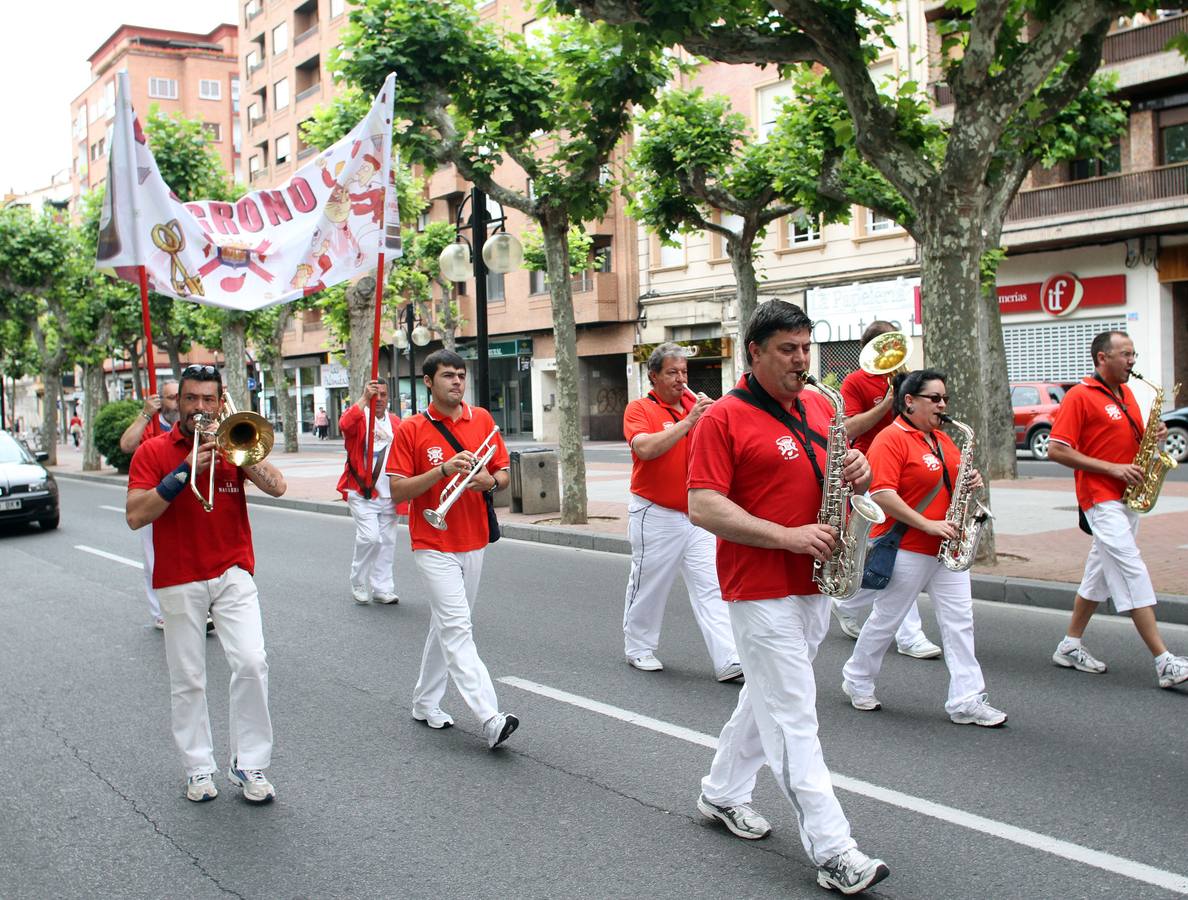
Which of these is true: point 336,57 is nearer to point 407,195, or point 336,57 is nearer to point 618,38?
point 618,38

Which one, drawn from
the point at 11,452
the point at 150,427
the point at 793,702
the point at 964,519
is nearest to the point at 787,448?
the point at 793,702

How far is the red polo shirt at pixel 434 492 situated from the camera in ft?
18.1

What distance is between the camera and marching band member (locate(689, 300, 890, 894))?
3.71 meters

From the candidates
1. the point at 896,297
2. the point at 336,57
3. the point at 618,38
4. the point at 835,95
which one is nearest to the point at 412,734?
the point at 618,38

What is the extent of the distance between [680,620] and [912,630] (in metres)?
1.91

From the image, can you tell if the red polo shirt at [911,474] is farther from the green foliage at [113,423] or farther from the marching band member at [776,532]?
the green foliage at [113,423]

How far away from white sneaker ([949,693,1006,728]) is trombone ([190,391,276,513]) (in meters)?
3.55

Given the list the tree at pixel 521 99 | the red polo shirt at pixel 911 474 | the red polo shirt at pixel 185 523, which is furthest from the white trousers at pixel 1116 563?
the tree at pixel 521 99

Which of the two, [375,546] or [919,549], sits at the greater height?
[919,549]

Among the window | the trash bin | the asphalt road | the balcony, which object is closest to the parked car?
the balcony

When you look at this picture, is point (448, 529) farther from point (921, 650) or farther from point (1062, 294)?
point (1062, 294)

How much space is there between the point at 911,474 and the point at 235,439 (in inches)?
130

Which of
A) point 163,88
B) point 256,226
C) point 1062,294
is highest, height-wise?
point 163,88

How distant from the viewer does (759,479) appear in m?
3.86
